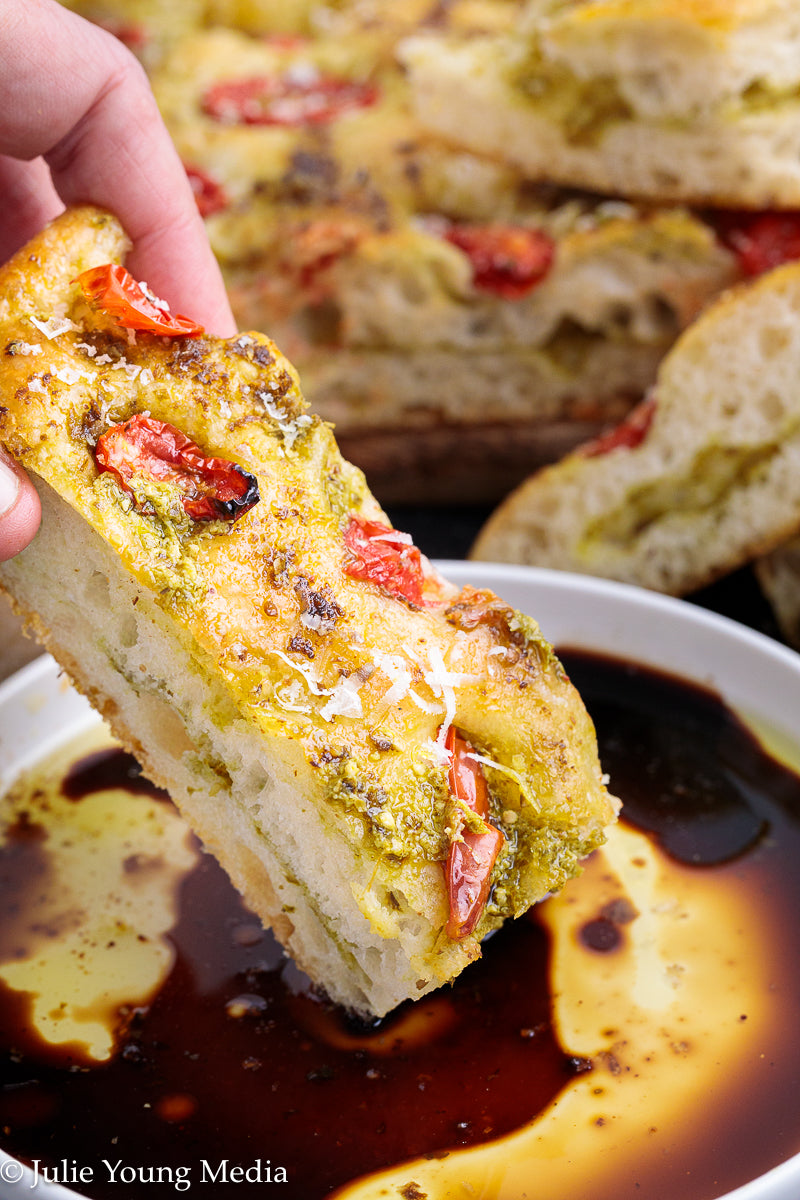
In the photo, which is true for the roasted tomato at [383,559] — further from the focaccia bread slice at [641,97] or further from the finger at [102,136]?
the focaccia bread slice at [641,97]

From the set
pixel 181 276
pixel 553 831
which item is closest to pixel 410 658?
pixel 553 831

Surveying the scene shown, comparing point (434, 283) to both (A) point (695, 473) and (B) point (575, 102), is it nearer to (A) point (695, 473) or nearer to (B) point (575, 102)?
(B) point (575, 102)

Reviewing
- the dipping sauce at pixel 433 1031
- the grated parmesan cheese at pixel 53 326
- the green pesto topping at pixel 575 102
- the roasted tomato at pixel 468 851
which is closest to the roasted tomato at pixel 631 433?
the green pesto topping at pixel 575 102

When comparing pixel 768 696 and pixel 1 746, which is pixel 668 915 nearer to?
pixel 768 696

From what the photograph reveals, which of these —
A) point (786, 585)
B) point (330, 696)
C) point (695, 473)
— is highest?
point (330, 696)

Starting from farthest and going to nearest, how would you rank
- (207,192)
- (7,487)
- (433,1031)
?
1. (207,192)
2. (433,1031)
3. (7,487)

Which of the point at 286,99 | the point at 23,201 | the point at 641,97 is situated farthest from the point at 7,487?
the point at 286,99
